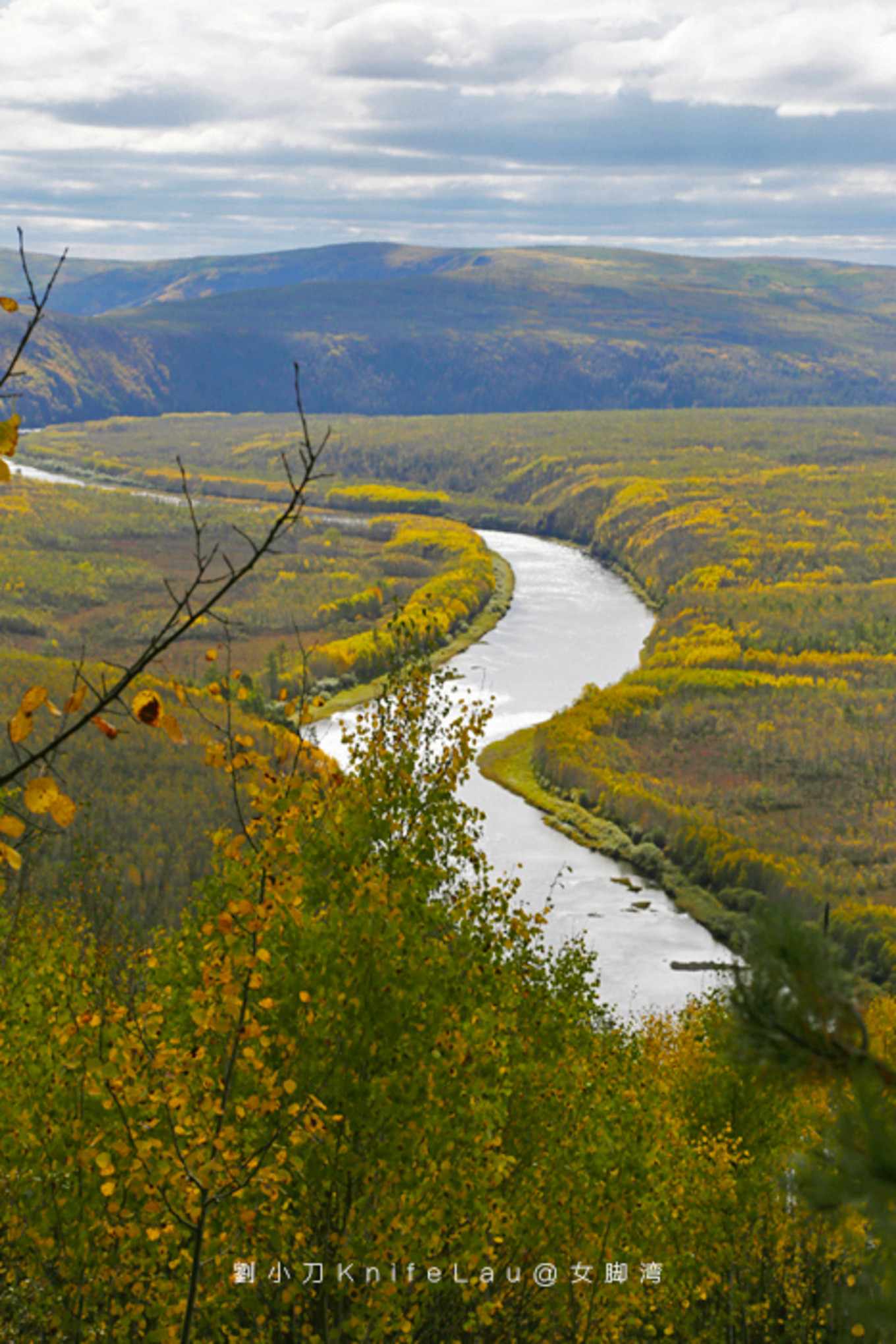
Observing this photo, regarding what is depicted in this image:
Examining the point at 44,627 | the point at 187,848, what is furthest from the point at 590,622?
the point at 187,848

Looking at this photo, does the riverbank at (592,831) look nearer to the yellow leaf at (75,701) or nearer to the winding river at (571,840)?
the winding river at (571,840)

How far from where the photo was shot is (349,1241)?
46.0 ft

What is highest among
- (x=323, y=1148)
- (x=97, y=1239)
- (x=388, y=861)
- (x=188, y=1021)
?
(x=388, y=861)

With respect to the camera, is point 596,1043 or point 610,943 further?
point 610,943

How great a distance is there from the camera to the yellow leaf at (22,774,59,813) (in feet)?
15.0

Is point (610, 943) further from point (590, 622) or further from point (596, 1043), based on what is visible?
point (590, 622)

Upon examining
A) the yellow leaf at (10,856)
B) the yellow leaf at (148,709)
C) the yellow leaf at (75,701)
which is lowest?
the yellow leaf at (10,856)

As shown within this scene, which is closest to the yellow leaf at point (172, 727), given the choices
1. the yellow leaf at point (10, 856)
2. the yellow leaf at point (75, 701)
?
the yellow leaf at point (75, 701)

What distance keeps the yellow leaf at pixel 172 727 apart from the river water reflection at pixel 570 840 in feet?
49.0

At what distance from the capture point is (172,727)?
4906 mm

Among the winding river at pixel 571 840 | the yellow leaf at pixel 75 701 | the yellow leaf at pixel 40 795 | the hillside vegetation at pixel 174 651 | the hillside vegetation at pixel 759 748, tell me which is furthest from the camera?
the hillside vegetation at pixel 759 748

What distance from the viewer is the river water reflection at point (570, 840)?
60.6 meters

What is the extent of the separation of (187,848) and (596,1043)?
157ft

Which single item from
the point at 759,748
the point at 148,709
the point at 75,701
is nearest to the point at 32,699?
the point at 75,701
